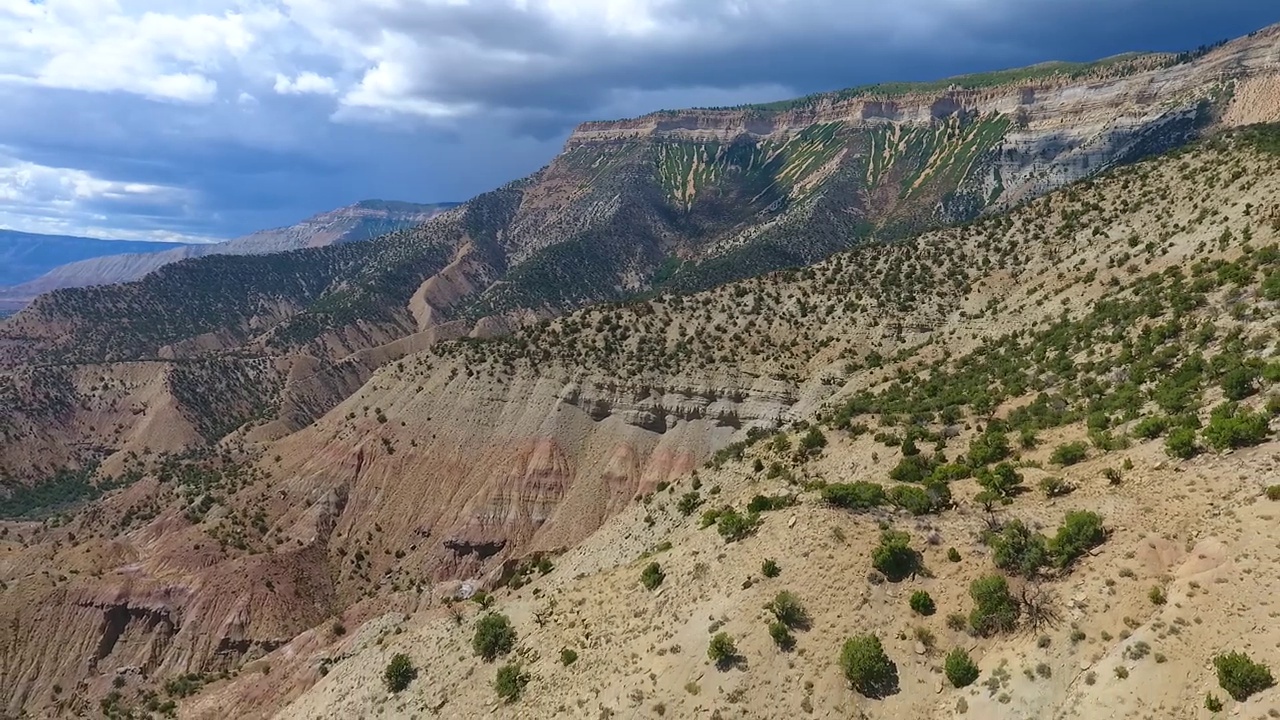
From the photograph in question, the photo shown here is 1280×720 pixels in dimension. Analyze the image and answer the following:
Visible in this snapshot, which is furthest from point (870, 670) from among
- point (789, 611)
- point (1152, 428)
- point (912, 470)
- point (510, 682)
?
point (1152, 428)

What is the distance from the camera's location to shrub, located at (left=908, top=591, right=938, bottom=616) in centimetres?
2056

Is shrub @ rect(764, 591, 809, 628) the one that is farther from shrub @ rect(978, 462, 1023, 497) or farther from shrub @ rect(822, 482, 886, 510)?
shrub @ rect(978, 462, 1023, 497)

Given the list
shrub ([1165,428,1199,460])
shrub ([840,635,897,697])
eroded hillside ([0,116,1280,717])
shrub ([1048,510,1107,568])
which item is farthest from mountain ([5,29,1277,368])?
shrub ([840,635,897,697])

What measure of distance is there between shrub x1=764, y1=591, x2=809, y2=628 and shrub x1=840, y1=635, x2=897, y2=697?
193cm

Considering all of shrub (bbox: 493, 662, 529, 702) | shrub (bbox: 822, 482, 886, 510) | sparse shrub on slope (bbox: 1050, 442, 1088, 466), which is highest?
sparse shrub on slope (bbox: 1050, 442, 1088, 466)

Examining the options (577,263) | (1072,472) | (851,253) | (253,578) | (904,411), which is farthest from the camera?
(577,263)

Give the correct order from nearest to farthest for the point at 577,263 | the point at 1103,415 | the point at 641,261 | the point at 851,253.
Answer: the point at 1103,415
the point at 851,253
the point at 577,263
the point at 641,261

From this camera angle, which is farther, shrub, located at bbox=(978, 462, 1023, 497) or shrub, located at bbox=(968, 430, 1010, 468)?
shrub, located at bbox=(968, 430, 1010, 468)

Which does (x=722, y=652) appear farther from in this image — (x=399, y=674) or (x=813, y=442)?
(x=813, y=442)

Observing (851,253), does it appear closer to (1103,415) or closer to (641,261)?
(1103,415)

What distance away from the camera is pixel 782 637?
69.2 ft

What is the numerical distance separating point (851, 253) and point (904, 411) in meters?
33.5

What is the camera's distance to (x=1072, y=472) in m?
24.7

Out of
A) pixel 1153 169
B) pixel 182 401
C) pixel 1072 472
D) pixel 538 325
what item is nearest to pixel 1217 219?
pixel 1153 169
